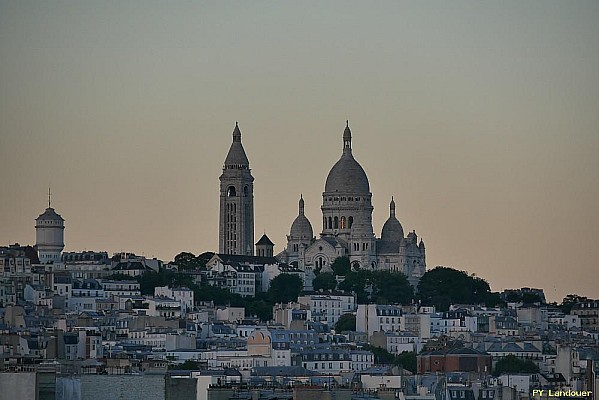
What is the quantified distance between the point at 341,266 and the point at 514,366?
35.2 m

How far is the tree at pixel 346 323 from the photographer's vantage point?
104875mm

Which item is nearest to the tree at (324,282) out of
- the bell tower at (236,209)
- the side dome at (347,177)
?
the bell tower at (236,209)

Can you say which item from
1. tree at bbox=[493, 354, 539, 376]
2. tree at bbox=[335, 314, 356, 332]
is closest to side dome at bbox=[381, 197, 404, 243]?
tree at bbox=[335, 314, 356, 332]

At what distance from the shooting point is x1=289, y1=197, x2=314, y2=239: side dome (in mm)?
126438

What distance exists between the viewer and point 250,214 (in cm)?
12444

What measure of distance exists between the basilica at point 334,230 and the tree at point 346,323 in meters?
14.9

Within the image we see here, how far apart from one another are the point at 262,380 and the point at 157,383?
27.2 metres

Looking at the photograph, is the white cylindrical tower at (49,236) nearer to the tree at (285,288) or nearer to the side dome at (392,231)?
the tree at (285,288)

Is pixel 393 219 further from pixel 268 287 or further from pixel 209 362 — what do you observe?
pixel 209 362

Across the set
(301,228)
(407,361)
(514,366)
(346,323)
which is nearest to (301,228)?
(301,228)

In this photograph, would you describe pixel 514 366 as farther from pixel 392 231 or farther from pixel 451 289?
pixel 392 231

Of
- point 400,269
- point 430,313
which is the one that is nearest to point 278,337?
point 430,313

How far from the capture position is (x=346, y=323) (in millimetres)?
105438

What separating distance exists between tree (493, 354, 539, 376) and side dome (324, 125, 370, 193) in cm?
3840
